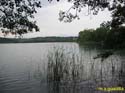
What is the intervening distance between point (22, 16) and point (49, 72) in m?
5.41

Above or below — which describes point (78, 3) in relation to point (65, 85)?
above

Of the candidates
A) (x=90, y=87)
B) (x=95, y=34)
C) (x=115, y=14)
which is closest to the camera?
(x=115, y=14)

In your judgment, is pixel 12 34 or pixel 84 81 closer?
pixel 12 34

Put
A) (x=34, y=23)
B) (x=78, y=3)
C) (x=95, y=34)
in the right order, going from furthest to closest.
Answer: (x=95, y=34)
(x=34, y=23)
(x=78, y=3)

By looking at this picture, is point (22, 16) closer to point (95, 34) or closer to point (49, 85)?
point (49, 85)

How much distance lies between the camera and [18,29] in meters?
9.60

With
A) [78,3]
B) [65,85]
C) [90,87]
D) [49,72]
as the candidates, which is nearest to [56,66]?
[49,72]

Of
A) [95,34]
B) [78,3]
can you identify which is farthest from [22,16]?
[95,34]

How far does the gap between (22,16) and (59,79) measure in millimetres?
5272

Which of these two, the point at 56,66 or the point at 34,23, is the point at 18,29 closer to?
the point at 34,23

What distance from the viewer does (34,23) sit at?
9836 mm

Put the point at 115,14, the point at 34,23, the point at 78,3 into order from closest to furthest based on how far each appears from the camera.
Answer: the point at 78,3, the point at 34,23, the point at 115,14

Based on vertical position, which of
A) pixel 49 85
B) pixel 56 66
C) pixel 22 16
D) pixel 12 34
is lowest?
pixel 49 85

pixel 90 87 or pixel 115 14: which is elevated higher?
pixel 115 14
